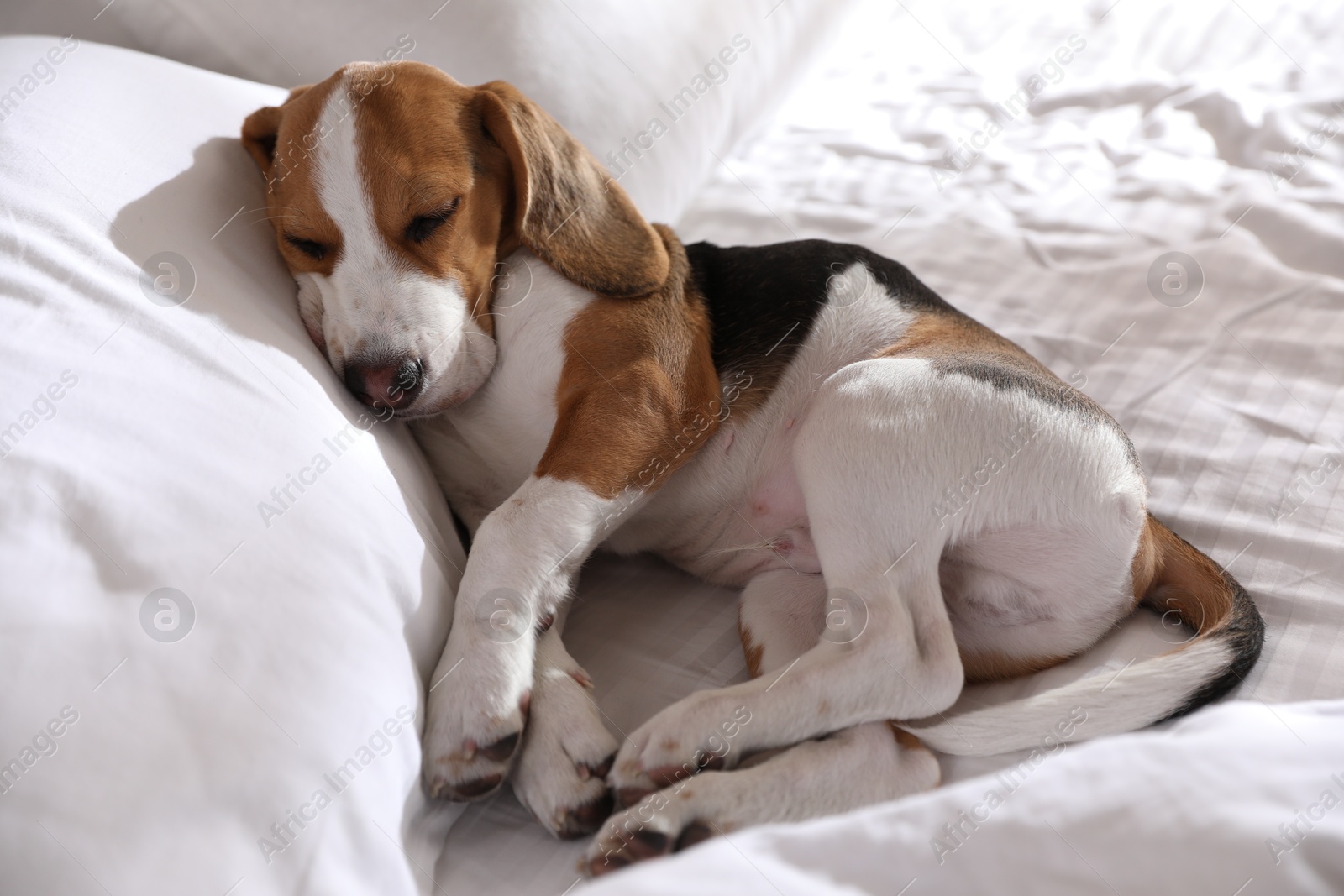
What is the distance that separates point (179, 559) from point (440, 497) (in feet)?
2.36

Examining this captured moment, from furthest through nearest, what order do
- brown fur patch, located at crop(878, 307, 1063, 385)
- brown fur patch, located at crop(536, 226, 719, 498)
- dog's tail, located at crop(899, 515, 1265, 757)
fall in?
1. brown fur patch, located at crop(878, 307, 1063, 385)
2. brown fur patch, located at crop(536, 226, 719, 498)
3. dog's tail, located at crop(899, 515, 1265, 757)

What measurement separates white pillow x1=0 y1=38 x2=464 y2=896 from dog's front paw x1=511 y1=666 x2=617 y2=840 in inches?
6.6

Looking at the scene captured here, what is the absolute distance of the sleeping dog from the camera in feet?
5.11

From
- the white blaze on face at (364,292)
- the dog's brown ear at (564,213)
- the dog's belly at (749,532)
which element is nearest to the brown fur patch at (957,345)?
the dog's belly at (749,532)

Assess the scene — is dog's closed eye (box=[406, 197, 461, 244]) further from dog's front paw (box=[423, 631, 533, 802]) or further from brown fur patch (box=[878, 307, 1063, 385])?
brown fur patch (box=[878, 307, 1063, 385])

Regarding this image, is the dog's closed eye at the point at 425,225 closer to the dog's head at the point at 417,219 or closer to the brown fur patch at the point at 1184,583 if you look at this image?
the dog's head at the point at 417,219

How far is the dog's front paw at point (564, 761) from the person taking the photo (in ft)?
5.01

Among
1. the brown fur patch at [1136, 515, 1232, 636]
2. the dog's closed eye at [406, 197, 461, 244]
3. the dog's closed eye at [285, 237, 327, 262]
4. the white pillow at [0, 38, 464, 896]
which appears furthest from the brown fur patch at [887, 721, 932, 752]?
the dog's closed eye at [285, 237, 327, 262]

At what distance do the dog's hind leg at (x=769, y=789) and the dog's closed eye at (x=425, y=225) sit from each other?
3.49 ft

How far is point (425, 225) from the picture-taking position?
6.23 ft

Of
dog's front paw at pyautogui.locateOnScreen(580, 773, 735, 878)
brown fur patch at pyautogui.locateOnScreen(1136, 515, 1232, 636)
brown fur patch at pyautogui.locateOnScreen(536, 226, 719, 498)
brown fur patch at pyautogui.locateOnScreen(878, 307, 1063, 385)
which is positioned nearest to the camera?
dog's front paw at pyautogui.locateOnScreen(580, 773, 735, 878)

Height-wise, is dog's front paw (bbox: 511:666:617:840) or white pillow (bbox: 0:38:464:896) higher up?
white pillow (bbox: 0:38:464:896)

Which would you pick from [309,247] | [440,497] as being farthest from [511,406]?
[309,247]

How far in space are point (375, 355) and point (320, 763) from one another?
0.79 metres
